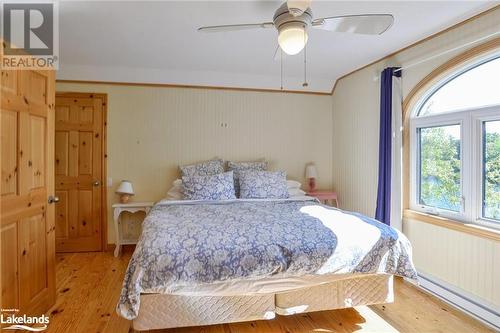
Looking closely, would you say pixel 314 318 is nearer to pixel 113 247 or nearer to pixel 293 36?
pixel 293 36

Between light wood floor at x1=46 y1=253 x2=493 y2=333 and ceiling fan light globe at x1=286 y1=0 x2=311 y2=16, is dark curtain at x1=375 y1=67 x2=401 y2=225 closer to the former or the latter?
light wood floor at x1=46 y1=253 x2=493 y2=333

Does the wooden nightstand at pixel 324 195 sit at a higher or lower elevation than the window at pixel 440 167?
lower

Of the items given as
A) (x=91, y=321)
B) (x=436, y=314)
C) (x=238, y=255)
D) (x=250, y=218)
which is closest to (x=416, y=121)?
(x=436, y=314)

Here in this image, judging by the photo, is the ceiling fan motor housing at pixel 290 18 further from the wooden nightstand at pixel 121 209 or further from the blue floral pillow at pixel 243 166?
the wooden nightstand at pixel 121 209

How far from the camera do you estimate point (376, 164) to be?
350cm

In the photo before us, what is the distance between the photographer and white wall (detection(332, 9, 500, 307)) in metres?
2.31

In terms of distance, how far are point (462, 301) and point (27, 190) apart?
3.46 m

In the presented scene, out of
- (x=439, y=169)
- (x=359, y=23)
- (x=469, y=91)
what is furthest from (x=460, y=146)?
(x=359, y=23)

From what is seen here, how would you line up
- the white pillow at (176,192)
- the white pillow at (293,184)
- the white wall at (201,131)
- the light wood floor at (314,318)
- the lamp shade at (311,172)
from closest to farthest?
the light wood floor at (314,318), the white pillow at (176,192), the white wall at (201,131), the white pillow at (293,184), the lamp shade at (311,172)

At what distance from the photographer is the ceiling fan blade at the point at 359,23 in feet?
5.62

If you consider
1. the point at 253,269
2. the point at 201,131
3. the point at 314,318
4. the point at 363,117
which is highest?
the point at 363,117

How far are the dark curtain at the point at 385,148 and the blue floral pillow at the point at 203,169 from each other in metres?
1.94

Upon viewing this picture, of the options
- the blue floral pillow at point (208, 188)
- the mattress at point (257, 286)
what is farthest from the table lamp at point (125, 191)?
the mattress at point (257, 286)

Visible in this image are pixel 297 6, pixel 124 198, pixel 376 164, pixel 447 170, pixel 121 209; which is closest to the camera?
pixel 297 6
